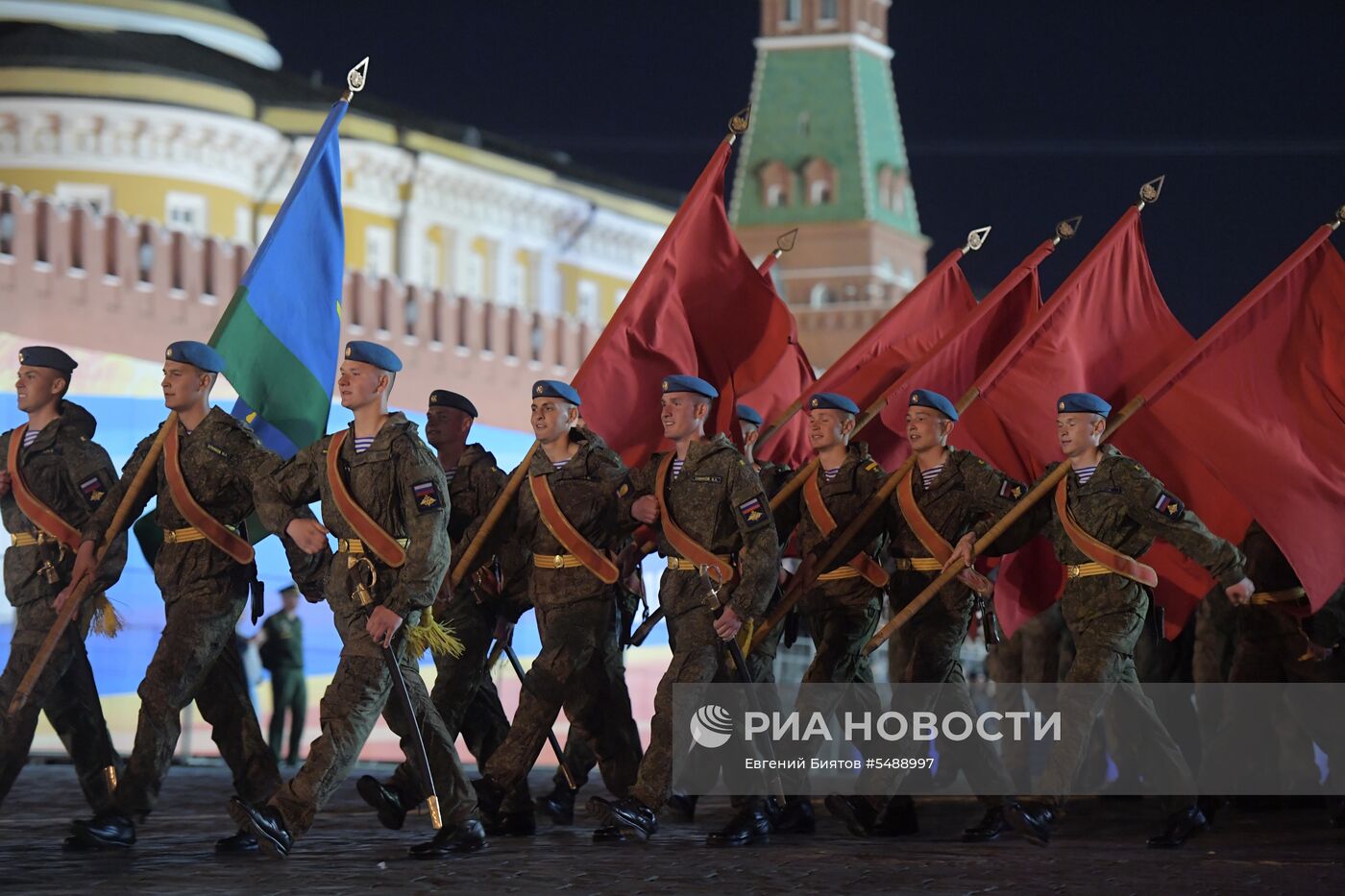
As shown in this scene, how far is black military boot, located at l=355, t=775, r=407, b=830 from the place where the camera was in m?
9.70

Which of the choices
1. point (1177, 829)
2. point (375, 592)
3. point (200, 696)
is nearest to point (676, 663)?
point (375, 592)

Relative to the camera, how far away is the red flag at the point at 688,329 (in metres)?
11.5

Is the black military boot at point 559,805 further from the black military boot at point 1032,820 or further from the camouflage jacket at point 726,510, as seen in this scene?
the black military boot at point 1032,820

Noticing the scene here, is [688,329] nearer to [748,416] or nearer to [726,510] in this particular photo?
[748,416]

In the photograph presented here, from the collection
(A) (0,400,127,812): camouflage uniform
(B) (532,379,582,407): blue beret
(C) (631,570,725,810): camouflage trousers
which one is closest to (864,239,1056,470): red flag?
(C) (631,570,725,810): camouflage trousers

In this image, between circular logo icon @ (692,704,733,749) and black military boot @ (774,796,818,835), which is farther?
black military boot @ (774,796,818,835)

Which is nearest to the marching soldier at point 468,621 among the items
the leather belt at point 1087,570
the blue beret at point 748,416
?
the blue beret at point 748,416

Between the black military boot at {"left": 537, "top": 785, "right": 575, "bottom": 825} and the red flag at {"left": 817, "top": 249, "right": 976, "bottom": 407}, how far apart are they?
247 centimetres

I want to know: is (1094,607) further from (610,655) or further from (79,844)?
(79,844)

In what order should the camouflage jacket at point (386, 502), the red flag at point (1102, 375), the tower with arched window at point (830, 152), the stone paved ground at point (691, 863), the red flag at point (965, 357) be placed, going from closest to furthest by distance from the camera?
the stone paved ground at point (691, 863) → the camouflage jacket at point (386, 502) → the red flag at point (1102, 375) → the red flag at point (965, 357) → the tower with arched window at point (830, 152)

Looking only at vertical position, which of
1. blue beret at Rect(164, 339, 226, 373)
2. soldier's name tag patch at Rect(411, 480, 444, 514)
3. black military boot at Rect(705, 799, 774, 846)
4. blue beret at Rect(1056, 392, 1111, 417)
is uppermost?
blue beret at Rect(1056, 392, 1111, 417)

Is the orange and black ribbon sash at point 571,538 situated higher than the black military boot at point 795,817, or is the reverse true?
the orange and black ribbon sash at point 571,538

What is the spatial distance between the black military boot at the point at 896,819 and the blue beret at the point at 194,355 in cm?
345

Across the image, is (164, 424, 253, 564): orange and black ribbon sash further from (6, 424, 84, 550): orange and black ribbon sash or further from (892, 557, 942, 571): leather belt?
(892, 557, 942, 571): leather belt
